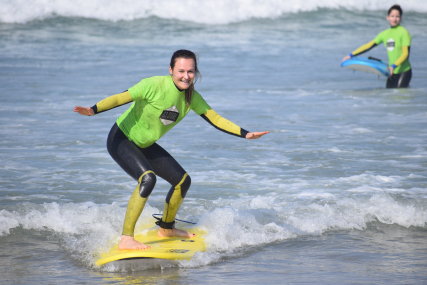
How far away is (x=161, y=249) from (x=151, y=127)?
3.05 feet

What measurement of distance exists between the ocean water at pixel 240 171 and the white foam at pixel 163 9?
470cm

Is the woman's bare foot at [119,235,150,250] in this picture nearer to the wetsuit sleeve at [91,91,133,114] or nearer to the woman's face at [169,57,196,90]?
the wetsuit sleeve at [91,91,133,114]

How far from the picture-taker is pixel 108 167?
9.05 meters

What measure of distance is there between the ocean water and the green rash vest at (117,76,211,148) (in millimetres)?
976

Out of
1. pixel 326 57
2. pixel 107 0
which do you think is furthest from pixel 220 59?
pixel 107 0

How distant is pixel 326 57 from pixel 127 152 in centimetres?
1482

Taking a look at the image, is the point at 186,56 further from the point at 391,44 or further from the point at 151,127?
the point at 391,44

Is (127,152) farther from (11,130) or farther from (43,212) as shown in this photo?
(11,130)

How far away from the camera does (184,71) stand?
18.2ft

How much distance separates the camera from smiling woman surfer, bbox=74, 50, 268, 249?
18.0ft

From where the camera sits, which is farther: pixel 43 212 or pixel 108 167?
pixel 108 167

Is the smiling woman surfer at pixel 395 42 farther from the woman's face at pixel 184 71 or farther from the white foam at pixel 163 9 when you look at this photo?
the white foam at pixel 163 9

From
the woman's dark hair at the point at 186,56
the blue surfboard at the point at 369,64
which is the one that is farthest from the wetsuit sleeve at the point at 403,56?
the woman's dark hair at the point at 186,56

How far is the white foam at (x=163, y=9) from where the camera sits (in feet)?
82.7
